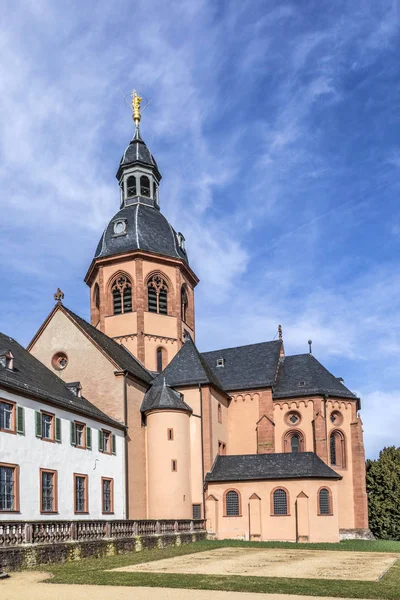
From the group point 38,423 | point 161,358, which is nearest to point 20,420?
point 38,423

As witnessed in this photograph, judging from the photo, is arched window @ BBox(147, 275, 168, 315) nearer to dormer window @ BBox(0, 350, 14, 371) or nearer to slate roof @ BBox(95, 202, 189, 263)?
slate roof @ BBox(95, 202, 189, 263)

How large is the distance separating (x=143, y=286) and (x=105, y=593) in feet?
112

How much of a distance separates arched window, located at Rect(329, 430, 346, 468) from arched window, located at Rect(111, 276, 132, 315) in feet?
55.8

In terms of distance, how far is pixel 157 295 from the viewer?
163 ft

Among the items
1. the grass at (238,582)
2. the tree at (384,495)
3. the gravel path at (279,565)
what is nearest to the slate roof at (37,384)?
the grass at (238,582)

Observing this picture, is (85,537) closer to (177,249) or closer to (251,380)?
(251,380)

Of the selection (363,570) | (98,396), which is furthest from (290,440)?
(363,570)

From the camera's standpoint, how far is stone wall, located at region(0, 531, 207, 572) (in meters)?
20.6

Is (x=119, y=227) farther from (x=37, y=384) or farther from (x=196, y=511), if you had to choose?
(x=37, y=384)

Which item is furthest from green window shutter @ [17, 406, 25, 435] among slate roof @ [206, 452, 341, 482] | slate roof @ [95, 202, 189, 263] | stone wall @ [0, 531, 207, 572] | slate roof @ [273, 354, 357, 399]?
slate roof @ [273, 354, 357, 399]

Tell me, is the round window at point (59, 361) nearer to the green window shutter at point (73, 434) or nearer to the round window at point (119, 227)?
the green window shutter at point (73, 434)

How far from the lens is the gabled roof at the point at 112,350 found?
40.0 metres

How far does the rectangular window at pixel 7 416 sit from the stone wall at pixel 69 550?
578cm

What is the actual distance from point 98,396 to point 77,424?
19.6 feet
